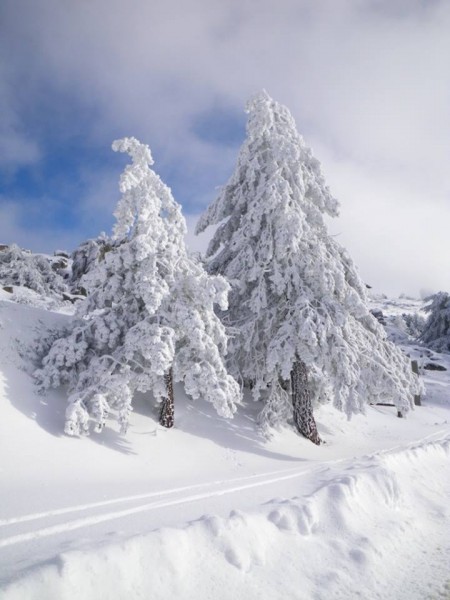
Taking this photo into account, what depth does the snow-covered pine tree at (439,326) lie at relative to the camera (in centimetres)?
3416

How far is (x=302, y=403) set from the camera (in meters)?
12.2

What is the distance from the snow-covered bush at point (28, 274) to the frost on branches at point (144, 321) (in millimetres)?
23224

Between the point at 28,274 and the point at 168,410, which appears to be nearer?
the point at 168,410

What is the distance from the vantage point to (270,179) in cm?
1184

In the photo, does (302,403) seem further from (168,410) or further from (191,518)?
(191,518)

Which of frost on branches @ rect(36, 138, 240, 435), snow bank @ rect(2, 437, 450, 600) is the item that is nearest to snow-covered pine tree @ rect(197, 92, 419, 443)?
frost on branches @ rect(36, 138, 240, 435)

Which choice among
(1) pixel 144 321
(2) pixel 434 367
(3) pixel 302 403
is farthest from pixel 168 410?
(2) pixel 434 367

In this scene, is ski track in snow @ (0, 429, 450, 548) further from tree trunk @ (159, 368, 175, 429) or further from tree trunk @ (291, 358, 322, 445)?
tree trunk @ (291, 358, 322, 445)

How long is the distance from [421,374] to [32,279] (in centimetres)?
3419

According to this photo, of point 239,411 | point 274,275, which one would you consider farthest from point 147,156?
point 239,411

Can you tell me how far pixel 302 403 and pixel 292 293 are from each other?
384 centimetres

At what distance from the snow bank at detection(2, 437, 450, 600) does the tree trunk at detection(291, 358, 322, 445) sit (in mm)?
7003

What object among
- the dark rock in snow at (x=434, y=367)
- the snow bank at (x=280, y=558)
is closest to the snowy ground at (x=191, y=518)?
the snow bank at (x=280, y=558)

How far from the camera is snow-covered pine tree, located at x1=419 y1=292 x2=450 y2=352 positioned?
3416 centimetres
